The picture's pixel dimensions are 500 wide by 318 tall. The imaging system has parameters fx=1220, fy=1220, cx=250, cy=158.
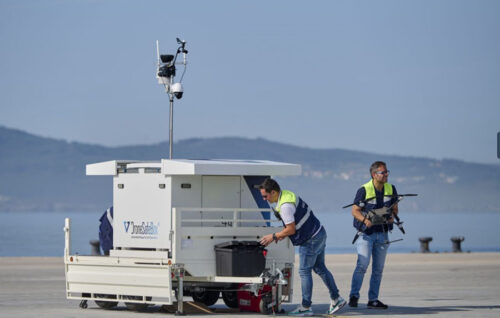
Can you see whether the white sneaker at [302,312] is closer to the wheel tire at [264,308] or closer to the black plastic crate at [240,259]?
the wheel tire at [264,308]

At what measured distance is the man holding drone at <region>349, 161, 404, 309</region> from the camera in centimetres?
1703

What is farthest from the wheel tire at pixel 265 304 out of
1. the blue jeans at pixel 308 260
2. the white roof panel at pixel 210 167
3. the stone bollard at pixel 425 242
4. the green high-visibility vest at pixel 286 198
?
the stone bollard at pixel 425 242

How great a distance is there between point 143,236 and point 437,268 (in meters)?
13.4

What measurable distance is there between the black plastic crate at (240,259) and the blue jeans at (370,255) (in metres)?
1.69


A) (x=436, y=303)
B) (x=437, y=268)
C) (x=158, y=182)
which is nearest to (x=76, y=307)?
(x=158, y=182)

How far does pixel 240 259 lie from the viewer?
52.1ft

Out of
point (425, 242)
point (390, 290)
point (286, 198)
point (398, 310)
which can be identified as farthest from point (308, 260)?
point (425, 242)

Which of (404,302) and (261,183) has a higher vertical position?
(261,183)

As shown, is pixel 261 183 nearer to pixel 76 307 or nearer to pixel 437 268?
pixel 76 307

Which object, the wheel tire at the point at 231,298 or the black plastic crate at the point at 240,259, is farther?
the wheel tire at the point at 231,298

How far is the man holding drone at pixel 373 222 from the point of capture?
55.9 feet

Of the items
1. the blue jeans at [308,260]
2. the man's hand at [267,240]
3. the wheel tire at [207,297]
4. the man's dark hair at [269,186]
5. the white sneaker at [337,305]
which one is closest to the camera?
the man's dark hair at [269,186]

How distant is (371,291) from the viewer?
17.2 m

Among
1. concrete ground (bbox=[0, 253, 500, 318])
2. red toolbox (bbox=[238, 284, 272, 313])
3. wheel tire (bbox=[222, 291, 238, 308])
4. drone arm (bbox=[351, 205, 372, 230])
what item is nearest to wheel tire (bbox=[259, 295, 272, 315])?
red toolbox (bbox=[238, 284, 272, 313])
